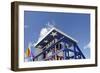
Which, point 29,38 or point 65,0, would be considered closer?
point 29,38

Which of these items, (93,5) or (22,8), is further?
(93,5)

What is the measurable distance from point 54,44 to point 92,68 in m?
0.33

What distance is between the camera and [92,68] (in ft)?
5.22

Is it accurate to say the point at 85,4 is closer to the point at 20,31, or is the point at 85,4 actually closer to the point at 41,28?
the point at 41,28

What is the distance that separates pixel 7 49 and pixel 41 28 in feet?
0.81

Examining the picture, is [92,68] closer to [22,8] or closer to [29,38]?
[29,38]

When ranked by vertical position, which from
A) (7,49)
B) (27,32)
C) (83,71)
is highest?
(27,32)

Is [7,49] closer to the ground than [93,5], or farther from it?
closer to the ground

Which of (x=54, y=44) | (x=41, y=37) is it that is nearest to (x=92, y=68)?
(x=54, y=44)

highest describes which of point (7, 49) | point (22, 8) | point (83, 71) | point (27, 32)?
point (22, 8)

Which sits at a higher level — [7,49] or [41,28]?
[41,28]

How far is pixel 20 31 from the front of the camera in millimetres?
1380

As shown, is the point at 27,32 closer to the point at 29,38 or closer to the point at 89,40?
the point at 29,38

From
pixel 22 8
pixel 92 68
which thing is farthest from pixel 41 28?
pixel 92 68
